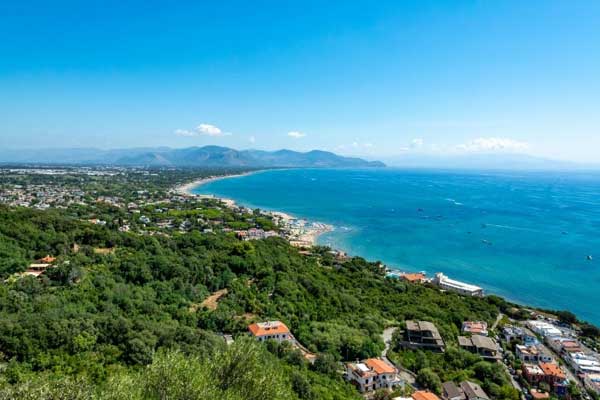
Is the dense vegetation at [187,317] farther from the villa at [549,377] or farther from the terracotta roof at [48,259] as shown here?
the villa at [549,377]

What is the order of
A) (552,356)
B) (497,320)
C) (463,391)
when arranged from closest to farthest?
(463,391)
(552,356)
(497,320)

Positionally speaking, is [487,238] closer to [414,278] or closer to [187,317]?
[414,278]

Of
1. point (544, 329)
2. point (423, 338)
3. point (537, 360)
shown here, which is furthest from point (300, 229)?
point (537, 360)

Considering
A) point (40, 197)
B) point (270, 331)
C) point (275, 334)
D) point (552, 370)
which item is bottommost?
point (552, 370)

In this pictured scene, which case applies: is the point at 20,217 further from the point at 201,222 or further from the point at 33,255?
the point at 201,222

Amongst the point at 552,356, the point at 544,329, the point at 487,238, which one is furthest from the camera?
the point at 487,238
